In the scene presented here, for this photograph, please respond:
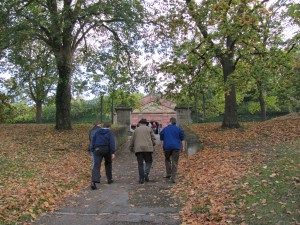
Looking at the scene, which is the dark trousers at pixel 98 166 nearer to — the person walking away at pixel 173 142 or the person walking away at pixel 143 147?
the person walking away at pixel 143 147

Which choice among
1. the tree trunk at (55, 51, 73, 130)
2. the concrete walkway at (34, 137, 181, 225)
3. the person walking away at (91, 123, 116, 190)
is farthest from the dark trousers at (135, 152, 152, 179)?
the tree trunk at (55, 51, 73, 130)

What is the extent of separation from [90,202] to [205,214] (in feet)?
8.97

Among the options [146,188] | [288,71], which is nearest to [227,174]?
[146,188]

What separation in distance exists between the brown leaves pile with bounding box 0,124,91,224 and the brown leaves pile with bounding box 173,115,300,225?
2901 millimetres

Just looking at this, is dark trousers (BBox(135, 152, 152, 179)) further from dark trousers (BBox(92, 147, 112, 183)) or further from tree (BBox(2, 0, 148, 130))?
tree (BBox(2, 0, 148, 130))

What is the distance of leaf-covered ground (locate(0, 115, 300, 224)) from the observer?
6.19 metres

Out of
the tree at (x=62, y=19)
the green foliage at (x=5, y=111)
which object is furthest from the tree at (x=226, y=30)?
the green foliage at (x=5, y=111)

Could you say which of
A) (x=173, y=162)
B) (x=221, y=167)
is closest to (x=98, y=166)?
(x=173, y=162)

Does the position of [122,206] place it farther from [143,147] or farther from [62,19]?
[62,19]

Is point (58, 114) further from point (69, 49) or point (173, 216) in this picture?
point (173, 216)

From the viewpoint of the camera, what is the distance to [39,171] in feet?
34.5

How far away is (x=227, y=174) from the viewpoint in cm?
876

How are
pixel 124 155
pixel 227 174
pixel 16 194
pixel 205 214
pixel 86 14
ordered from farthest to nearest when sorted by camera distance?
pixel 124 155 < pixel 86 14 < pixel 227 174 < pixel 16 194 < pixel 205 214

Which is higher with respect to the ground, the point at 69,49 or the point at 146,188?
the point at 69,49
